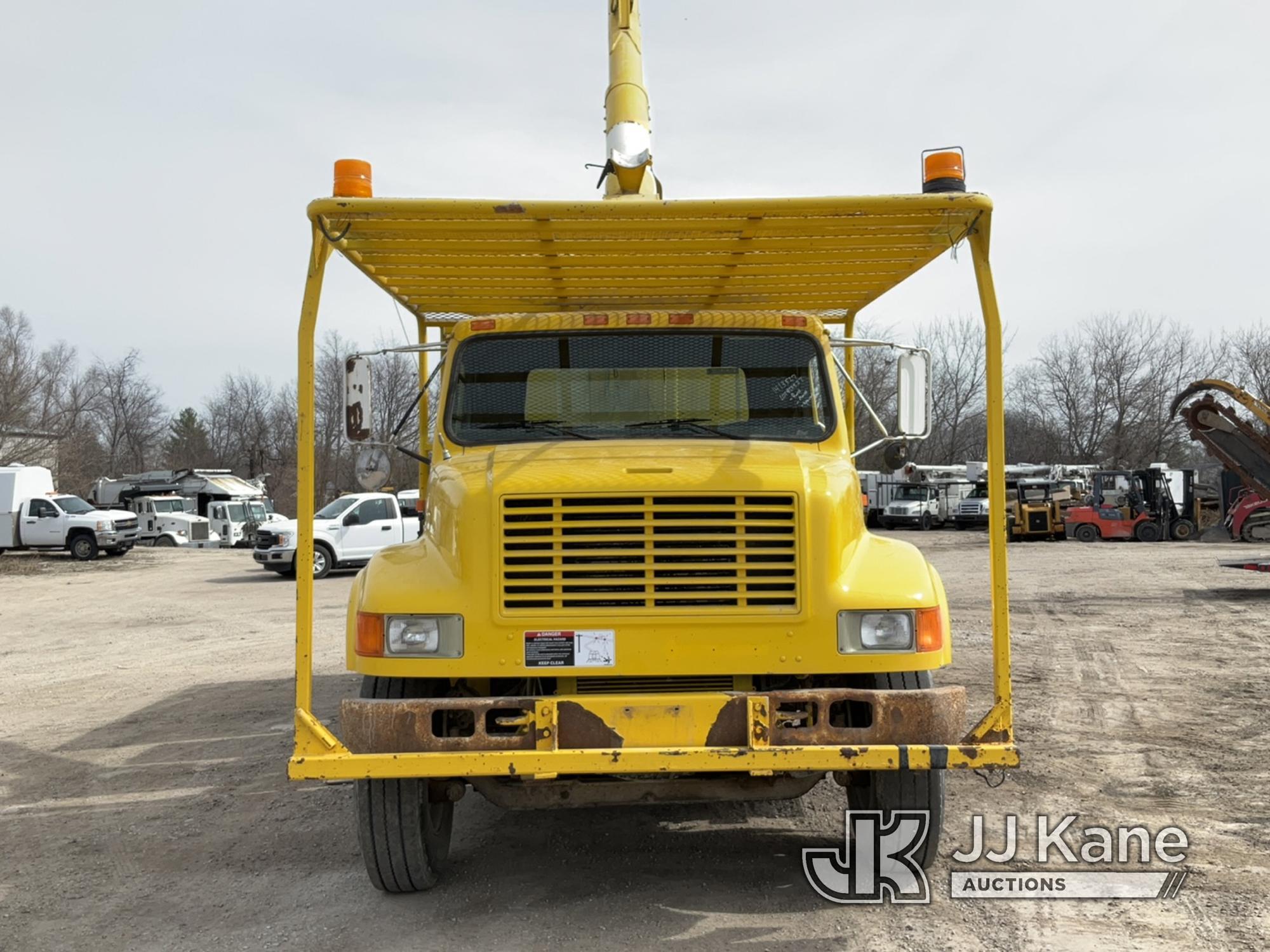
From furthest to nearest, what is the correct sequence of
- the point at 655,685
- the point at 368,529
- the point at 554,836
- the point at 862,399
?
the point at 368,529 → the point at 862,399 → the point at 554,836 → the point at 655,685

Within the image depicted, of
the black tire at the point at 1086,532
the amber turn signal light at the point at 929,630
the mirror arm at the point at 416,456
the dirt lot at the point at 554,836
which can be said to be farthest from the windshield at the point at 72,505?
the amber turn signal light at the point at 929,630

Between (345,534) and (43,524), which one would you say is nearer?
(345,534)

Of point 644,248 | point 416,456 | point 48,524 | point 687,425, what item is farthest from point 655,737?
point 48,524

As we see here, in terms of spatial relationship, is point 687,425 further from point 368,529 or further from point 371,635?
point 368,529

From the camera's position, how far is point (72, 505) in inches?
1184

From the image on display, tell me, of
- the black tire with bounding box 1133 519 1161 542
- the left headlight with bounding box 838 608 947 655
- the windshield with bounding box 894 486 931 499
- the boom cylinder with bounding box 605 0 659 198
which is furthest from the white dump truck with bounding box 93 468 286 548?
the left headlight with bounding box 838 608 947 655

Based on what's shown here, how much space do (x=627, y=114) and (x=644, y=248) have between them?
2811mm

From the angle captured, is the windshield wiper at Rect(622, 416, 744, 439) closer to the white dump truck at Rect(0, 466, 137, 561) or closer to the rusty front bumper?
the rusty front bumper

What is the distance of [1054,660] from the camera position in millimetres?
10195

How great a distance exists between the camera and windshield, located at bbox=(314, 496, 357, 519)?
70.9ft

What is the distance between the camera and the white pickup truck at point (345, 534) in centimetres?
2119

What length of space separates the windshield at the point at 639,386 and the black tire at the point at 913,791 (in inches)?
51.8

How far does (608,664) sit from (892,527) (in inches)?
1646

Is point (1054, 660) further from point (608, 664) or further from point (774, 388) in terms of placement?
point (608, 664)
